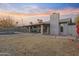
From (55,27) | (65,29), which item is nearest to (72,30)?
(65,29)

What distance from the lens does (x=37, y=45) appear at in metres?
4.29

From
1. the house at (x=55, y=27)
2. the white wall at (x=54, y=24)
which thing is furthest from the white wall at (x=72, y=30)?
the white wall at (x=54, y=24)

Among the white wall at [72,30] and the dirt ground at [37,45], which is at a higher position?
the white wall at [72,30]

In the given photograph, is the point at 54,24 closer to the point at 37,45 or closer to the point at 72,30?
the point at 72,30

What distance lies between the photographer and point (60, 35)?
433cm

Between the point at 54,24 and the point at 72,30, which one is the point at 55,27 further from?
the point at 72,30

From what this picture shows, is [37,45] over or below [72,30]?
below

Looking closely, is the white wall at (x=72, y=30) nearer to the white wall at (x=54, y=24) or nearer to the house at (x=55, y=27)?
the house at (x=55, y=27)

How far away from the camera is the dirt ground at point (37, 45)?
4258 millimetres

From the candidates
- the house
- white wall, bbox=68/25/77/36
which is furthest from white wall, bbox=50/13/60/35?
white wall, bbox=68/25/77/36

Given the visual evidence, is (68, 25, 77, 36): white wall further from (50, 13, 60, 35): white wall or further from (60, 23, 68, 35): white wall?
(50, 13, 60, 35): white wall

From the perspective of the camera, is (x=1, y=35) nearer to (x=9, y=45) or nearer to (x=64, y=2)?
(x=9, y=45)

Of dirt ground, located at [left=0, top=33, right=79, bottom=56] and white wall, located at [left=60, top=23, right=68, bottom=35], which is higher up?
white wall, located at [left=60, top=23, right=68, bottom=35]

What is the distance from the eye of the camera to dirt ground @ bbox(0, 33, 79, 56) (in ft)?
14.0
